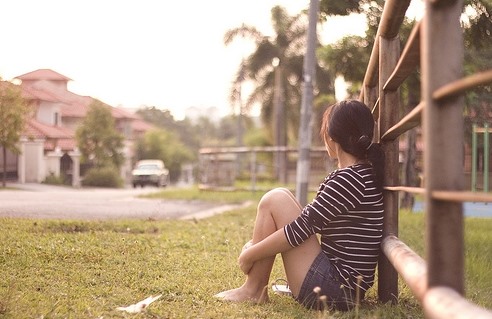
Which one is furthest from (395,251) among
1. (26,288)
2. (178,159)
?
(178,159)

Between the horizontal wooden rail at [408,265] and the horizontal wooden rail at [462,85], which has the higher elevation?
the horizontal wooden rail at [462,85]

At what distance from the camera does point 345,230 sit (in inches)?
132

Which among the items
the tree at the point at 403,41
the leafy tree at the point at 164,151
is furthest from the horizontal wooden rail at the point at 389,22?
the leafy tree at the point at 164,151

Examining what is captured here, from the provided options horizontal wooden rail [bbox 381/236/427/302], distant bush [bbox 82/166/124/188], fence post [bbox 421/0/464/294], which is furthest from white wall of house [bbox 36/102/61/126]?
fence post [bbox 421/0/464/294]

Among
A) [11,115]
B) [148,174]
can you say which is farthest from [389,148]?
[148,174]

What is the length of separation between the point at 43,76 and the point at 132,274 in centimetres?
A: 379

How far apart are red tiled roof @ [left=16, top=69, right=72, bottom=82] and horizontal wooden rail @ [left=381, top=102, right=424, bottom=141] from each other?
3.99m

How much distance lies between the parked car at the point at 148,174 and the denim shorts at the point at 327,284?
25.8 meters

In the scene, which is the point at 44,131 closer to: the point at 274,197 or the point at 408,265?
the point at 274,197

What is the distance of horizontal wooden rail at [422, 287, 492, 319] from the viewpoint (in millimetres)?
1624

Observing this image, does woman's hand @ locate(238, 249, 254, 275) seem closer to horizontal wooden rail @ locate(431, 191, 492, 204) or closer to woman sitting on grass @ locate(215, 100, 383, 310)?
woman sitting on grass @ locate(215, 100, 383, 310)

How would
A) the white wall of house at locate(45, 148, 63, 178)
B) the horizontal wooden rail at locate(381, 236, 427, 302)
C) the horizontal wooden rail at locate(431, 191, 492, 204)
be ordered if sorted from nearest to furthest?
the horizontal wooden rail at locate(431, 191, 492, 204)
the horizontal wooden rail at locate(381, 236, 427, 302)
the white wall of house at locate(45, 148, 63, 178)

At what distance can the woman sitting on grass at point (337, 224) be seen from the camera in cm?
329

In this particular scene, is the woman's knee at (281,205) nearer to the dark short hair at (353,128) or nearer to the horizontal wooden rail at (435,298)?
the dark short hair at (353,128)
